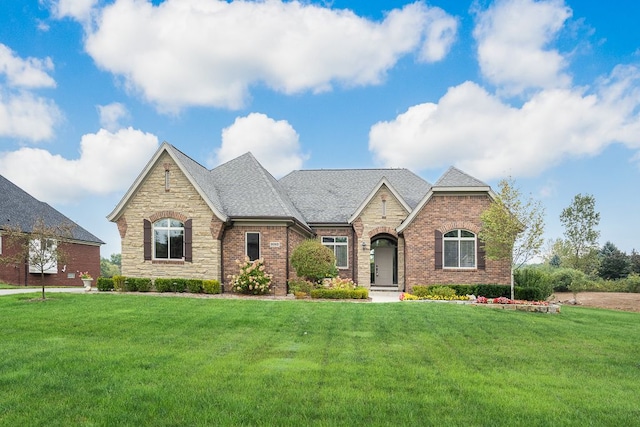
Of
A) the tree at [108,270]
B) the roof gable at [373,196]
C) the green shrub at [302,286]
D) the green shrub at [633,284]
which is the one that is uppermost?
the roof gable at [373,196]

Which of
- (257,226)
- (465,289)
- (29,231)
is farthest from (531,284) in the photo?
(29,231)

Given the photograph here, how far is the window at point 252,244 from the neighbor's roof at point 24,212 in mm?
13771

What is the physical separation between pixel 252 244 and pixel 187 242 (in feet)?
9.42

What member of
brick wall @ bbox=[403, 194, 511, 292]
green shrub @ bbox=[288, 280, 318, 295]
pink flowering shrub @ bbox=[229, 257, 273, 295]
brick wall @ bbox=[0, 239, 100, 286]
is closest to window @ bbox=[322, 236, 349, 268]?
brick wall @ bbox=[403, 194, 511, 292]

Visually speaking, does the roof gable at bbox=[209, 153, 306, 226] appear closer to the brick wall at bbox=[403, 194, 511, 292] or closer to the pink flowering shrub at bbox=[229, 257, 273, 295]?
the pink flowering shrub at bbox=[229, 257, 273, 295]

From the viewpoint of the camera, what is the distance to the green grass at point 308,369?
512 cm

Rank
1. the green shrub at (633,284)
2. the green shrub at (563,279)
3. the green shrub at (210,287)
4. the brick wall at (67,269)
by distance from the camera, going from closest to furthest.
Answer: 1. the green shrub at (210,287)
2. the green shrub at (633,284)
3. the brick wall at (67,269)
4. the green shrub at (563,279)

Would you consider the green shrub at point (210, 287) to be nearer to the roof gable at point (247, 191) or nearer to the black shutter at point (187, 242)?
the black shutter at point (187, 242)

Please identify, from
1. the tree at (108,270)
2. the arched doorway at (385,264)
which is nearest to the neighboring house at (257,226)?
the arched doorway at (385,264)

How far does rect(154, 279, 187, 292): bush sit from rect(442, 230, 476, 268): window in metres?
12.0

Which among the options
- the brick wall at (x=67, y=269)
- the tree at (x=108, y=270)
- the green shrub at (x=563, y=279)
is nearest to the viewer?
the brick wall at (x=67, y=269)

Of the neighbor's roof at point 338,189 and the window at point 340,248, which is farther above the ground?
the neighbor's roof at point 338,189

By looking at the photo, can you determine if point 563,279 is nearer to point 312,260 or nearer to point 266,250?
point 312,260

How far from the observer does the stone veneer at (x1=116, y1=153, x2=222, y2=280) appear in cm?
1952
